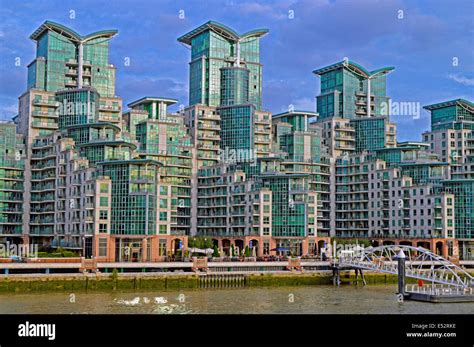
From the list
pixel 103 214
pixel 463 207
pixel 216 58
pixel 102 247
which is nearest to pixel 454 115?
pixel 463 207

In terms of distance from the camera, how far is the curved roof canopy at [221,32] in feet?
520

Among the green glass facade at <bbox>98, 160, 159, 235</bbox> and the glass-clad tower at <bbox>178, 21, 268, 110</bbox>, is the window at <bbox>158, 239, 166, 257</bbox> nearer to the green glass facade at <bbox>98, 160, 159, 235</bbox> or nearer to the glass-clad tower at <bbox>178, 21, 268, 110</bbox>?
the green glass facade at <bbox>98, 160, 159, 235</bbox>

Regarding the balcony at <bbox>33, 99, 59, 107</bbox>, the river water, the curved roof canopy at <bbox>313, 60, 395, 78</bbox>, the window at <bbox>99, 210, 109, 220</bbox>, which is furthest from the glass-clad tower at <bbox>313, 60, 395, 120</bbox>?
the river water


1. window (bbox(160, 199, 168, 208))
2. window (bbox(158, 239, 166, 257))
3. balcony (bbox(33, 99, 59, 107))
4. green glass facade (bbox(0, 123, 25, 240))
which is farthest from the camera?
balcony (bbox(33, 99, 59, 107))

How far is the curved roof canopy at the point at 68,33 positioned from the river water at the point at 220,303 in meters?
75.1

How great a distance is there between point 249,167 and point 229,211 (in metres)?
9.87

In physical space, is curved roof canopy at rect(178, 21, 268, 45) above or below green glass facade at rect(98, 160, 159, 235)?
above

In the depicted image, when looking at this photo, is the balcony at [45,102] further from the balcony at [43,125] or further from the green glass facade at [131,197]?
the green glass facade at [131,197]

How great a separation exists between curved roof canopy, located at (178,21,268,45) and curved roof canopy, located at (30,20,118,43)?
21795mm

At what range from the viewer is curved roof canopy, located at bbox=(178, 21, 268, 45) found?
158 meters

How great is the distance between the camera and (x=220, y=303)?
68.3 metres

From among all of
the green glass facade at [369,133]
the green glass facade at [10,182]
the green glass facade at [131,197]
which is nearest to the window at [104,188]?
the green glass facade at [131,197]
